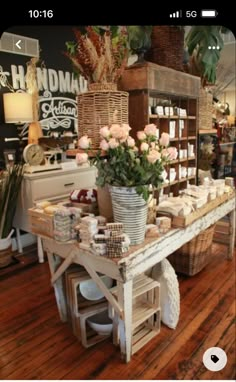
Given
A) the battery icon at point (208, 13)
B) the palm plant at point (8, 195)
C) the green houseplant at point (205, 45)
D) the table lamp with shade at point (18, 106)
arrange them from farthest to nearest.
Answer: the palm plant at point (8, 195) < the table lamp with shade at point (18, 106) < the green houseplant at point (205, 45) < the battery icon at point (208, 13)

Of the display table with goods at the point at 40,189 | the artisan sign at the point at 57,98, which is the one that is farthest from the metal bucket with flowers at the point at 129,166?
the artisan sign at the point at 57,98

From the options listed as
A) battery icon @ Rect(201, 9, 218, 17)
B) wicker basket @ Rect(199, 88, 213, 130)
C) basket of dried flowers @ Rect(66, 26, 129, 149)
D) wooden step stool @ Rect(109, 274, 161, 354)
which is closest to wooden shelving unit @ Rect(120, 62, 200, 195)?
wicker basket @ Rect(199, 88, 213, 130)

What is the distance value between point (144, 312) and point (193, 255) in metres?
0.64

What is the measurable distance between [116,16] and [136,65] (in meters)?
0.98

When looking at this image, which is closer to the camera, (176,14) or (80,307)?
(176,14)

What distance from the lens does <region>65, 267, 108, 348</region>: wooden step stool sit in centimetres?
125

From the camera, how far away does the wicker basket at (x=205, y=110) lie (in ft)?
6.24

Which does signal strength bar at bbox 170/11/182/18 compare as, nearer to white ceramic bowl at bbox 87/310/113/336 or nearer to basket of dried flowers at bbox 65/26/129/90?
basket of dried flowers at bbox 65/26/129/90

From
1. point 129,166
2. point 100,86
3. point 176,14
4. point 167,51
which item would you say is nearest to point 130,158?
point 129,166

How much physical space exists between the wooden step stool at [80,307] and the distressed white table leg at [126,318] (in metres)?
0.18

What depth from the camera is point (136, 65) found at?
1.35 m

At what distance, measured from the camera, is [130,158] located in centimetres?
98

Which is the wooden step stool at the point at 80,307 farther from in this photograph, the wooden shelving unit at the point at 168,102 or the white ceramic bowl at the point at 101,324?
the wooden shelving unit at the point at 168,102

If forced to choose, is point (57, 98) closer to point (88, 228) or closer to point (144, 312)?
point (88, 228)
